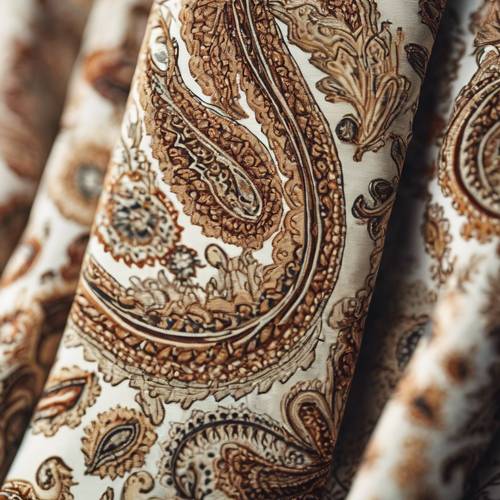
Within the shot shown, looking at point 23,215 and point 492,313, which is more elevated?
point 492,313

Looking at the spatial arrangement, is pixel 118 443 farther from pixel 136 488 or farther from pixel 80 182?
pixel 80 182

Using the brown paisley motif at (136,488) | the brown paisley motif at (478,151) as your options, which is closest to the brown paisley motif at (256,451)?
the brown paisley motif at (136,488)

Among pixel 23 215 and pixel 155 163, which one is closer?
pixel 155 163

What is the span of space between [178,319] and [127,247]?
0.05m

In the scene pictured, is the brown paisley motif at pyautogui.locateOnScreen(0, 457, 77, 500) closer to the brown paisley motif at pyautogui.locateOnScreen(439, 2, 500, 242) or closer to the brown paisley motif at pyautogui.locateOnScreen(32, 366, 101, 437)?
the brown paisley motif at pyautogui.locateOnScreen(32, 366, 101, 437)

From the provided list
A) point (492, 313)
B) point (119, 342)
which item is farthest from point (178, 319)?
point (492, 313)

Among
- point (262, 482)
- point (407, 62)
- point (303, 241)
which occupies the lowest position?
point (262, 482)

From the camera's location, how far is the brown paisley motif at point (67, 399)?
38 centimetres

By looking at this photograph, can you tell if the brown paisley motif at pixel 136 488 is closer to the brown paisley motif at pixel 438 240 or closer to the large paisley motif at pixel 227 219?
the large paisley motif at pixel 227 219

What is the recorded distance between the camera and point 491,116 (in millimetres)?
342

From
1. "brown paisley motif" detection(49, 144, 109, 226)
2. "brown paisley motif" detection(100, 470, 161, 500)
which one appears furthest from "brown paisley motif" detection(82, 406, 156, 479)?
"brown paisley motif" detection(49, 144, 109, 226)

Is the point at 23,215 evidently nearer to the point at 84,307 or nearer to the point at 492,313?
the point at 84,307

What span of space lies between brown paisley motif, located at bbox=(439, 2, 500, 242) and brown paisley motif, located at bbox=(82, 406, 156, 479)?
0.21 metres

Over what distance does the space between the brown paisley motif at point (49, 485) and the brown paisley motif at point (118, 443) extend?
0.01 meters
